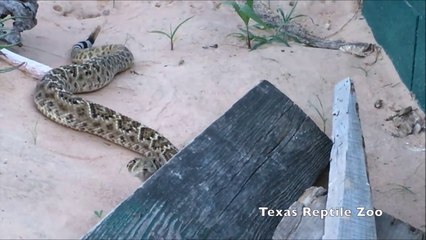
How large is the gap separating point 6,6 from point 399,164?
298 cm

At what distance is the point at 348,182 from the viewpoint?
12.2 ft

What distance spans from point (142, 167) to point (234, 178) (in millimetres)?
936

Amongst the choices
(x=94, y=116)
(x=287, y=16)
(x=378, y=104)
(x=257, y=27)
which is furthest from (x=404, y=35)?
(x=94, y=116)

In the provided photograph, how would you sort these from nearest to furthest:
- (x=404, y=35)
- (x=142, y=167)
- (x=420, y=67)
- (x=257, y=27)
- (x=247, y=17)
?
(x=142, y=167) < (x=420, y=67) < (x=404, y=35) < (x=247, y=17) < (x=257, y=27)

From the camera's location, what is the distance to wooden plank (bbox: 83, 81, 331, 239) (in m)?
3.78

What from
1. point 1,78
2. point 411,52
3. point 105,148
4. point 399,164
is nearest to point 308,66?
point 411,52

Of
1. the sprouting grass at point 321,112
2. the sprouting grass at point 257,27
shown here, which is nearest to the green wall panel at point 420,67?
the sprouting grass at point 321,112

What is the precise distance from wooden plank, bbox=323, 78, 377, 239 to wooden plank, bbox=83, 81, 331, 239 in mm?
324

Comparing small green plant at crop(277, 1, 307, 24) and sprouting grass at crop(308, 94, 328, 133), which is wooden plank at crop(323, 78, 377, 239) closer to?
sprouting grass at crop(308, 94, 328, 133)

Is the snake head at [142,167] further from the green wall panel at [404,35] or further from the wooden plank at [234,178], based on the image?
the green wall panel at [404,35]

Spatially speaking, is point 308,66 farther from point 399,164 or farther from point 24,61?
point 24,61

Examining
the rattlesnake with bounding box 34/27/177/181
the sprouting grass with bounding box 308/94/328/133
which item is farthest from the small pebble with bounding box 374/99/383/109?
the rattlesnake with bounding box 34/27/177/181

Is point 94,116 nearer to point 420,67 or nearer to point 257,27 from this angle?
point 257,27

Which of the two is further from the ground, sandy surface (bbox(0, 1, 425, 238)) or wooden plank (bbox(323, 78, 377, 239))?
wooden plank (bbox(323, 78, 377, 239))
